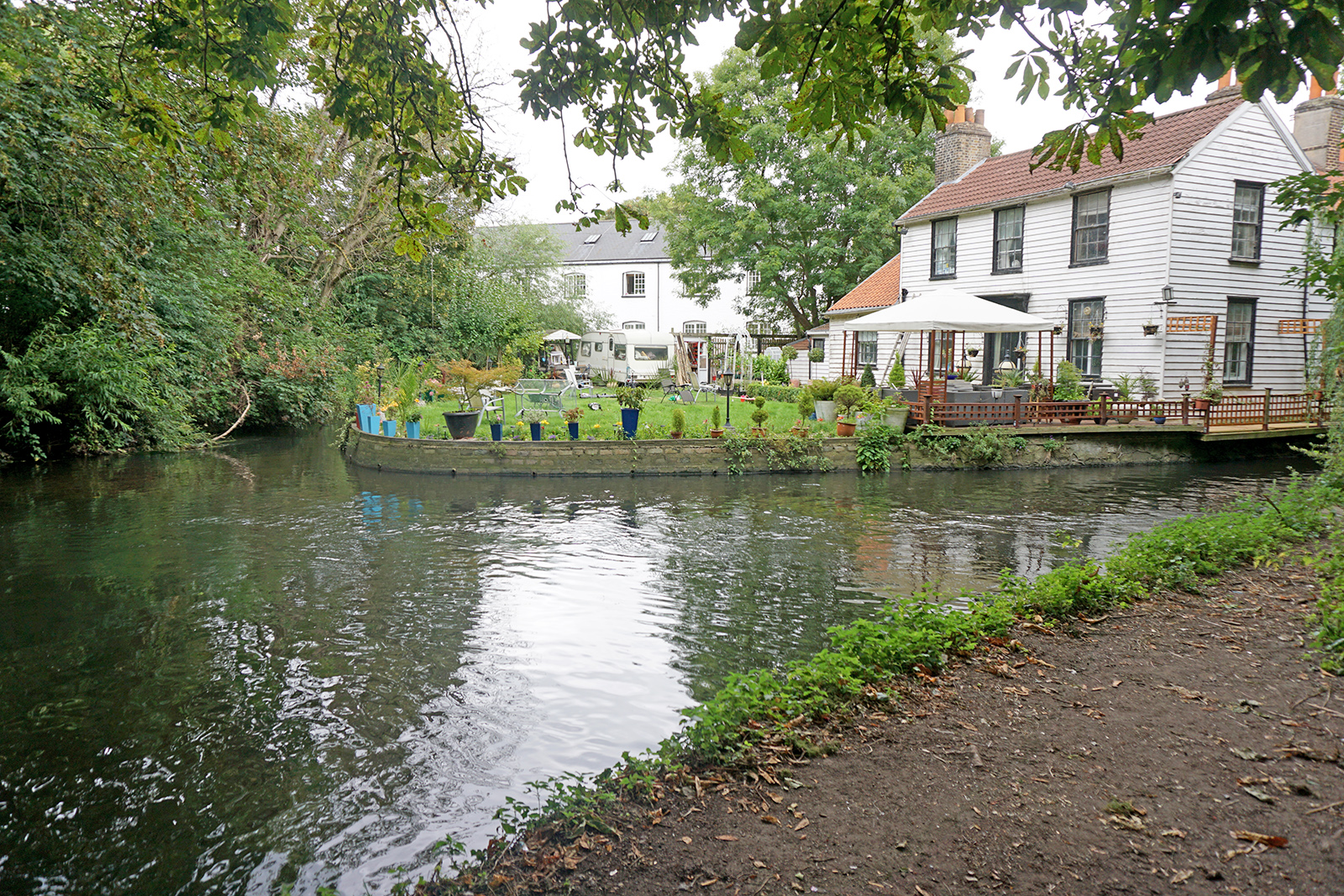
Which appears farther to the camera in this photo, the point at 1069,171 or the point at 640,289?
the point at 640,289

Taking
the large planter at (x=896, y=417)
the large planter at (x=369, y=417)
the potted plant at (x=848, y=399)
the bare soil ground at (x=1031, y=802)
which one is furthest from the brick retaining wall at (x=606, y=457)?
the bare soil ground at (x=1031, y=802)

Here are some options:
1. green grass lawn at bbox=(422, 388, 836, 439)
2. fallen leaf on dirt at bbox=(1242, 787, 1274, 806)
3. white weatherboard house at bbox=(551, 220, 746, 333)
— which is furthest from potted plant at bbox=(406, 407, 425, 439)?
white weatherboard house at bbox=(551, 220, 746, 333)

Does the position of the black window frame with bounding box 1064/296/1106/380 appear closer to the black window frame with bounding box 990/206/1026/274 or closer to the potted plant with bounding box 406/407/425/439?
the black window frame with bounding box 990/206/1026/274

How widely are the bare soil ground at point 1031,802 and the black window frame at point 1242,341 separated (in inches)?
712

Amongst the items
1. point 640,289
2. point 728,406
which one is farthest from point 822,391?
point 640,289

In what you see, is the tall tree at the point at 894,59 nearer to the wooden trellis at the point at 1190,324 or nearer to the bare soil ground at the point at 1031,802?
the bare soil ground at the point at 1031,802

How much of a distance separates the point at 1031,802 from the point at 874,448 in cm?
1415

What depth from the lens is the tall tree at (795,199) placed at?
32.7 metres

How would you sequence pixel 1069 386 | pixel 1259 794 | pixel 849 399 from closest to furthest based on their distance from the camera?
1. pixel 1259 794
2. pixel 849 399
3. pixel 1069 386

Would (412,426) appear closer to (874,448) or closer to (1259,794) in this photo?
(874,448)

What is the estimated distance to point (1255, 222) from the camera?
2045 cm

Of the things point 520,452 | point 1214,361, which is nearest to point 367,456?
point 520,452

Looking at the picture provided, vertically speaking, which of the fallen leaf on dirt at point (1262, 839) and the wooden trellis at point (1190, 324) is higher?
the wooden trellis at point (1190, 324)

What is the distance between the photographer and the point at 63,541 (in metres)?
10.3
